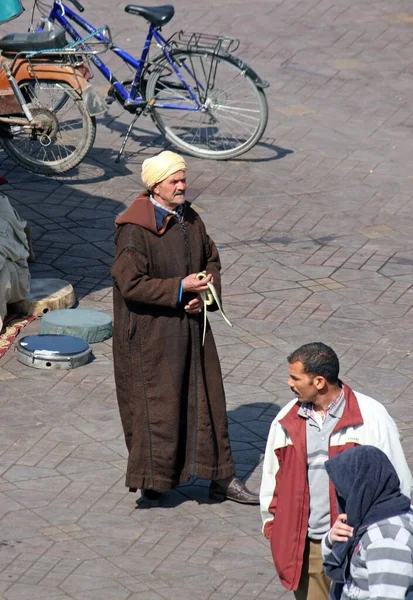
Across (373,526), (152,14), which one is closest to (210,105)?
(152,14)

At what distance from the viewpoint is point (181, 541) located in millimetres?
6777

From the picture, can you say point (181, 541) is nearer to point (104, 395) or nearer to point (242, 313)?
point (104, 395)

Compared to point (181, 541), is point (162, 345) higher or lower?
higher

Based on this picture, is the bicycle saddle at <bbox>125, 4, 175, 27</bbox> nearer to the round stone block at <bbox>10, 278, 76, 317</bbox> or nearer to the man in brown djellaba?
the round stone block at <bbox>10, 278, 76, 317</bbox>

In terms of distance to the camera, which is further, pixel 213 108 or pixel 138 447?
pixel 213 108

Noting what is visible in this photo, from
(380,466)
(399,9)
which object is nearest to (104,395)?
(380,466)

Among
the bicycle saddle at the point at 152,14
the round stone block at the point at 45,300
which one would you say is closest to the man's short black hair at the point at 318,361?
the round stone block at the point at 45,300

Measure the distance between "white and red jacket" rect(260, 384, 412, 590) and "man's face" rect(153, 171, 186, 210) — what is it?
1.64m

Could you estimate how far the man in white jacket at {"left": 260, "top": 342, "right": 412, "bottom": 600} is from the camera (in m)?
5.40

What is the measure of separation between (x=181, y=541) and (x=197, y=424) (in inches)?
24.0

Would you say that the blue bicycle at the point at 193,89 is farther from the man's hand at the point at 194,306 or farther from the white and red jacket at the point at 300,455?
the white and red jacket at the point at 300,455

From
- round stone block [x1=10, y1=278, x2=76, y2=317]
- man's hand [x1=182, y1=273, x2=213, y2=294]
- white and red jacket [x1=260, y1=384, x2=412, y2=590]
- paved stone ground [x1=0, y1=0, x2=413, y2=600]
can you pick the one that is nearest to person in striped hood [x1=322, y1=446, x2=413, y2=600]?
white and red jacket [x1=260, y1=384, x2=412, y2=590]

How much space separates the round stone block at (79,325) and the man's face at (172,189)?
2313 millimetres

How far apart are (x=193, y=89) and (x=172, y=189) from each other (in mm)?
5960
